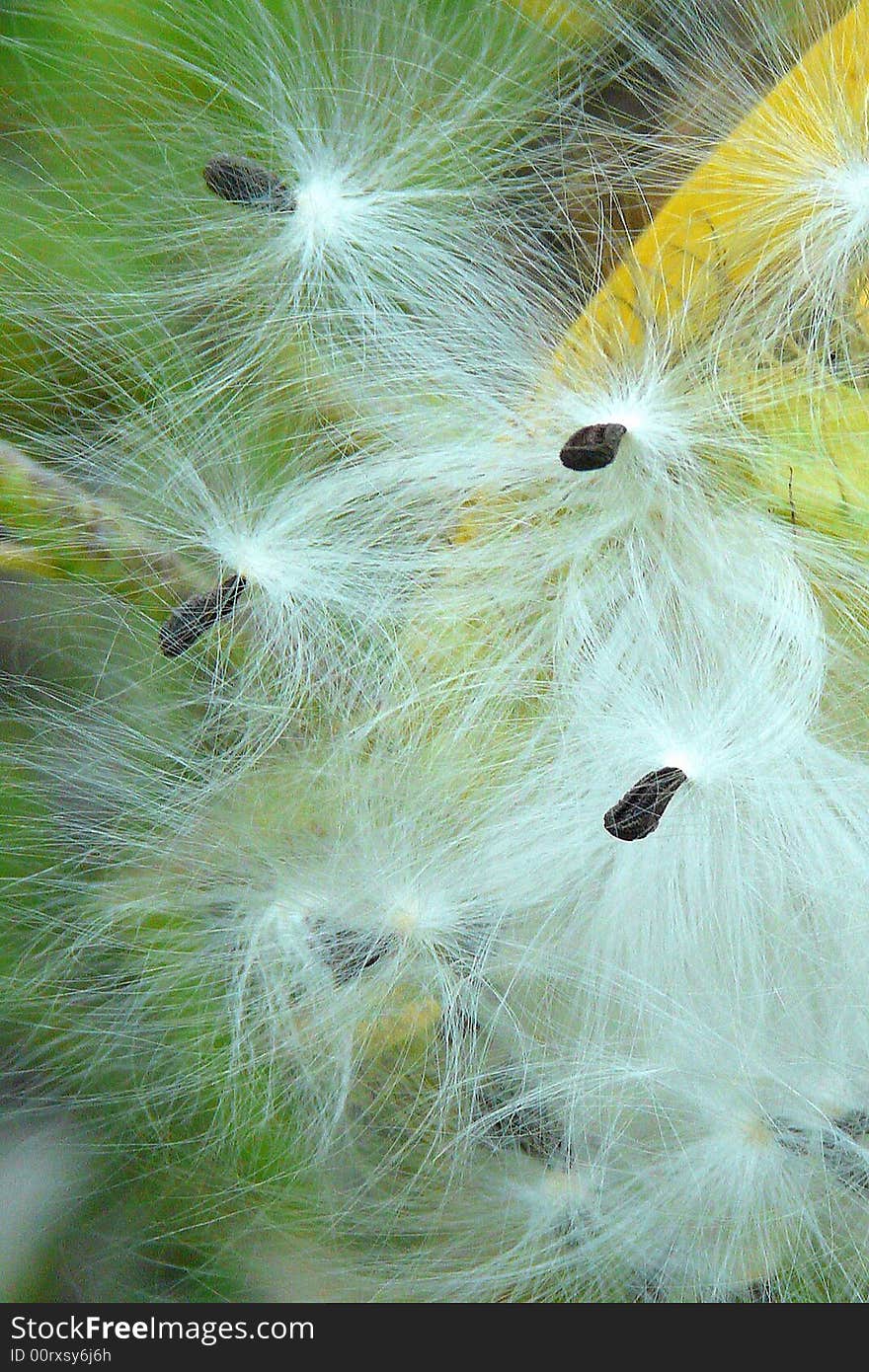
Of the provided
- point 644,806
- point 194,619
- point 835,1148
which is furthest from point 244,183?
point 835,1148

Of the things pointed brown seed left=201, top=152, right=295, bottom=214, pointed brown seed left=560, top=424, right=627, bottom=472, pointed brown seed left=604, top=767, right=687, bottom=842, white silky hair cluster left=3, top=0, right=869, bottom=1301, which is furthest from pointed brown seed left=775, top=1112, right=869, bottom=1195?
pointed brown seed left=201, top=152, right=295, bottom=214

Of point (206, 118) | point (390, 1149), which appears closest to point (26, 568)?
point (206, 118)

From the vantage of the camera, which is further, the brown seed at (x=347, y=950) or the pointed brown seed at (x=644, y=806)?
the brown seed at (x=347, y=950)

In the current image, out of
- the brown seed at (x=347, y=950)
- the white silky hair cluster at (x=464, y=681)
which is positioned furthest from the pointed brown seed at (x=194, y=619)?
the brown seed at (x=347, y=950)

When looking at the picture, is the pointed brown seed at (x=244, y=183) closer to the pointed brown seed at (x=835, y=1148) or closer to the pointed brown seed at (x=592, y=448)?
the pointed brown seed at (x=592, y=448)

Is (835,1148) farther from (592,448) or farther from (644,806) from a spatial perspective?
(592,448)
